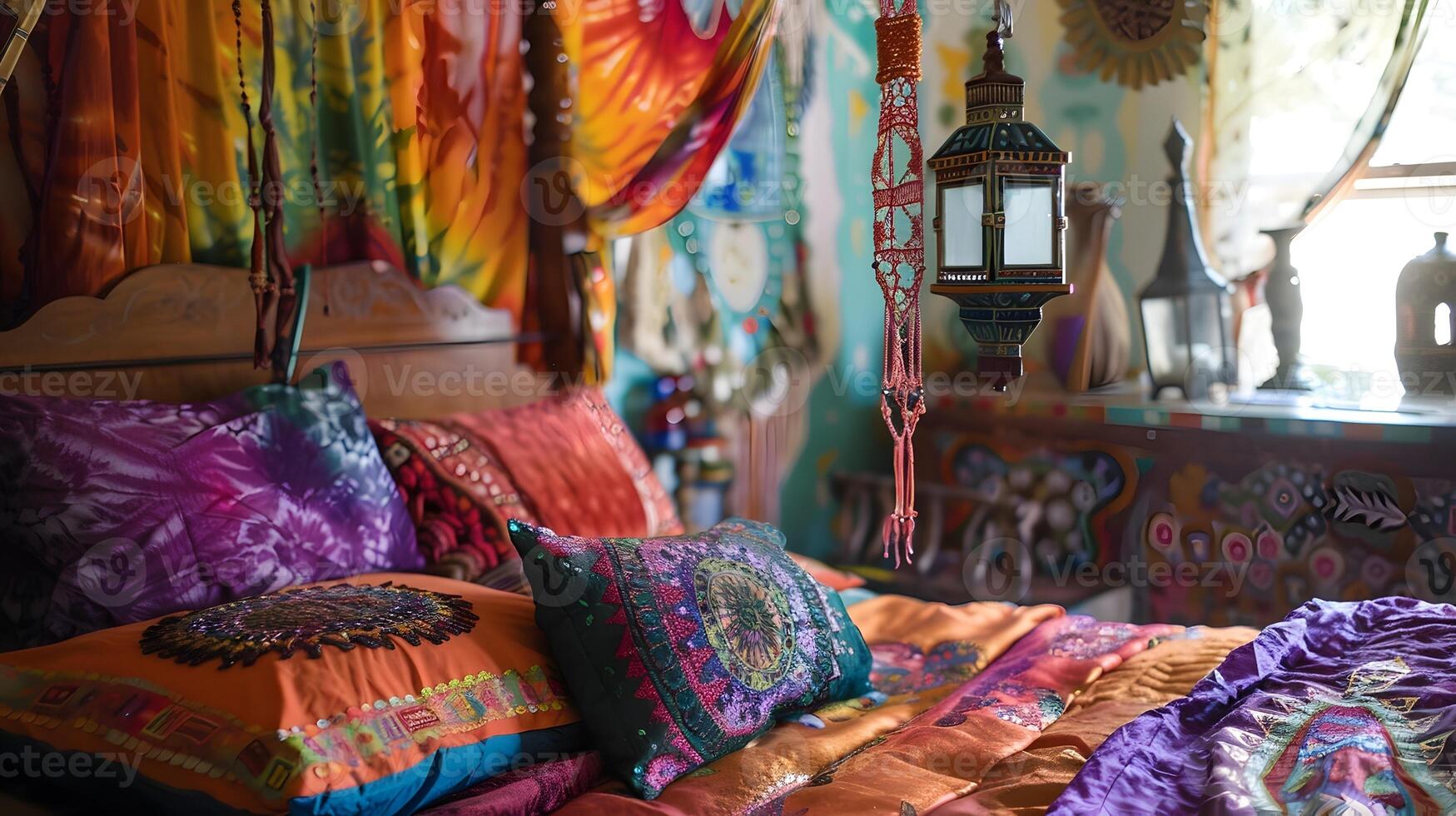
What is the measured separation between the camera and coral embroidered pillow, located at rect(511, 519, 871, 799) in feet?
4.29

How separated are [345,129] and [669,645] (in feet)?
3.90

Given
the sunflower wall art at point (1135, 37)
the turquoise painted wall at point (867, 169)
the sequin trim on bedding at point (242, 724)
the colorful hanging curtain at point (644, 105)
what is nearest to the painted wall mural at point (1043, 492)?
→ the turquoise painted wall at point (867, 169)

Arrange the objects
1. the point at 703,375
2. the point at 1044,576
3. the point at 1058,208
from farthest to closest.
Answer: the point at 1044,576
the point at 703,375
the point at 1058,208

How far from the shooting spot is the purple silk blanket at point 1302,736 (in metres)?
1.10

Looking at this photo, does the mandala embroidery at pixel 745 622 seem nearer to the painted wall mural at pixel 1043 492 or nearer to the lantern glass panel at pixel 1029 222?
the lantern glass panel at pixel 1029 222

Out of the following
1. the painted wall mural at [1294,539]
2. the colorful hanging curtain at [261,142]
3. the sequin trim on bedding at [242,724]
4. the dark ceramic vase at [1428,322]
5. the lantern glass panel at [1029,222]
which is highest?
the colorful hanging curtain at [261,142]

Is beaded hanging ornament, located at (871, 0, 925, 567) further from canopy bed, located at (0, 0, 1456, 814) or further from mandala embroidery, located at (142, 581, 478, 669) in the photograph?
mandala embroidery, located at (142, 581, 478, 669)

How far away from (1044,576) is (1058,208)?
1.90 meters

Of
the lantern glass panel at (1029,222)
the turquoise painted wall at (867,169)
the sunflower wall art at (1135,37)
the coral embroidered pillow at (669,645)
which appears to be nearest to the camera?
the coral embroidered pillow at (669,645)

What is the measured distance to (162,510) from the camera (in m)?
1.40

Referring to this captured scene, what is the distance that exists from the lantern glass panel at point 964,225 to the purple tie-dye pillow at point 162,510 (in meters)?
0.93

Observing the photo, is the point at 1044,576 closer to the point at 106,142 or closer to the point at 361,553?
the point at 361,553

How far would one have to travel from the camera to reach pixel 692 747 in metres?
1.32

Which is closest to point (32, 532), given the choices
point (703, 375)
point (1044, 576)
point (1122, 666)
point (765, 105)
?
point (1122, 666)
